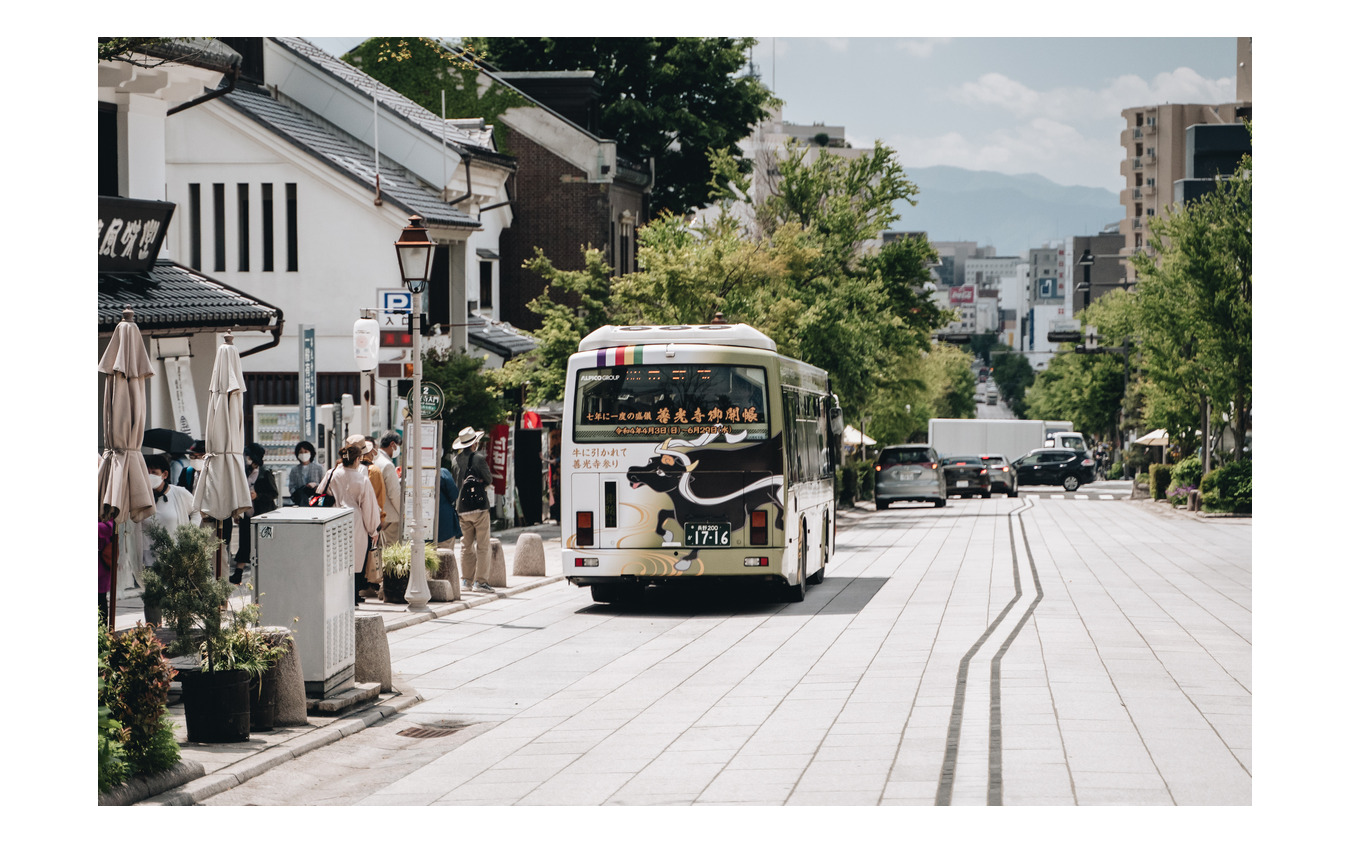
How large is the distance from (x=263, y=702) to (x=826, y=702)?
3937 millimetres

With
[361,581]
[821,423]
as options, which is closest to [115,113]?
[361,581]

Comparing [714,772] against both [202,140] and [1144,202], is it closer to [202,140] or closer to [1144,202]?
[202,140]

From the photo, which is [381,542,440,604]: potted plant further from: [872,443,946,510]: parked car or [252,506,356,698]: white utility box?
[872,443,946,510]: parked car

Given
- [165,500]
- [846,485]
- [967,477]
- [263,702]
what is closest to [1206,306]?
[846,485]

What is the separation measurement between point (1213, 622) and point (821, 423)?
7.74m

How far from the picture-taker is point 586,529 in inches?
715

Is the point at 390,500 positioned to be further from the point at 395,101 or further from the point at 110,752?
the point at 395,101

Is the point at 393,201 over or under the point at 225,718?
over

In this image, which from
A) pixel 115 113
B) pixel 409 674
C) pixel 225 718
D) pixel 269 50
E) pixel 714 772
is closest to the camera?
pixel 714 772

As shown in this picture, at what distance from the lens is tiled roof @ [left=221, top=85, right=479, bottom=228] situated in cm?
3216

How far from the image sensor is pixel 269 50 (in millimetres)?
36438

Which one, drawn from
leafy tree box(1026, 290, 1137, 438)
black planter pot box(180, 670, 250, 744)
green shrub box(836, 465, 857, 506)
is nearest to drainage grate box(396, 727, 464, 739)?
black planter pot box(180, 670, 250, 744)

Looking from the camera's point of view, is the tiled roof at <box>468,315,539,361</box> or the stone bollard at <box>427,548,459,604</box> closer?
the stone bollard at <box>427,548,459,604</box>

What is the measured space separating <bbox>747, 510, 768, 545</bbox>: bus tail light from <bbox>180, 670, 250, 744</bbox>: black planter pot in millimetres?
9076
